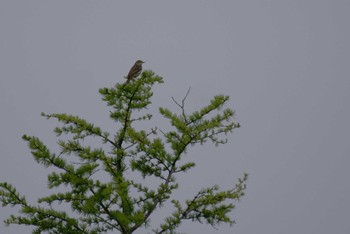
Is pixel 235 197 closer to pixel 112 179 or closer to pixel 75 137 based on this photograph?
pixel 112 179

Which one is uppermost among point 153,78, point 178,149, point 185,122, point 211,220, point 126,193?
point 153,78

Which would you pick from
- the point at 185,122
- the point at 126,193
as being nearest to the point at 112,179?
the point at 126,193

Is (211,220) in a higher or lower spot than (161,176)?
lower

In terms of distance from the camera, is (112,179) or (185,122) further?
(185,122)

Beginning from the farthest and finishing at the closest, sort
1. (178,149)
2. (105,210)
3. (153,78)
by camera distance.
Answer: (153,78) < (178,149) < (105,210)

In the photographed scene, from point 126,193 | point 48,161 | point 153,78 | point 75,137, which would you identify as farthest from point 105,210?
point 153,78

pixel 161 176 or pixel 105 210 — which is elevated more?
pixel 161 176

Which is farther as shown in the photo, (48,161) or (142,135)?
(142,135)

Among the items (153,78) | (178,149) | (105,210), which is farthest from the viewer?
(153,78)

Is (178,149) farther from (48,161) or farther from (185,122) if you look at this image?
(48,161)

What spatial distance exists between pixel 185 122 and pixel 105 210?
2.73 m

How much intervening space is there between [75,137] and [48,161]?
4.73 feet

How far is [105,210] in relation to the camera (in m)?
9.27

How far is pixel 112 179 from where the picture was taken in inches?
378
